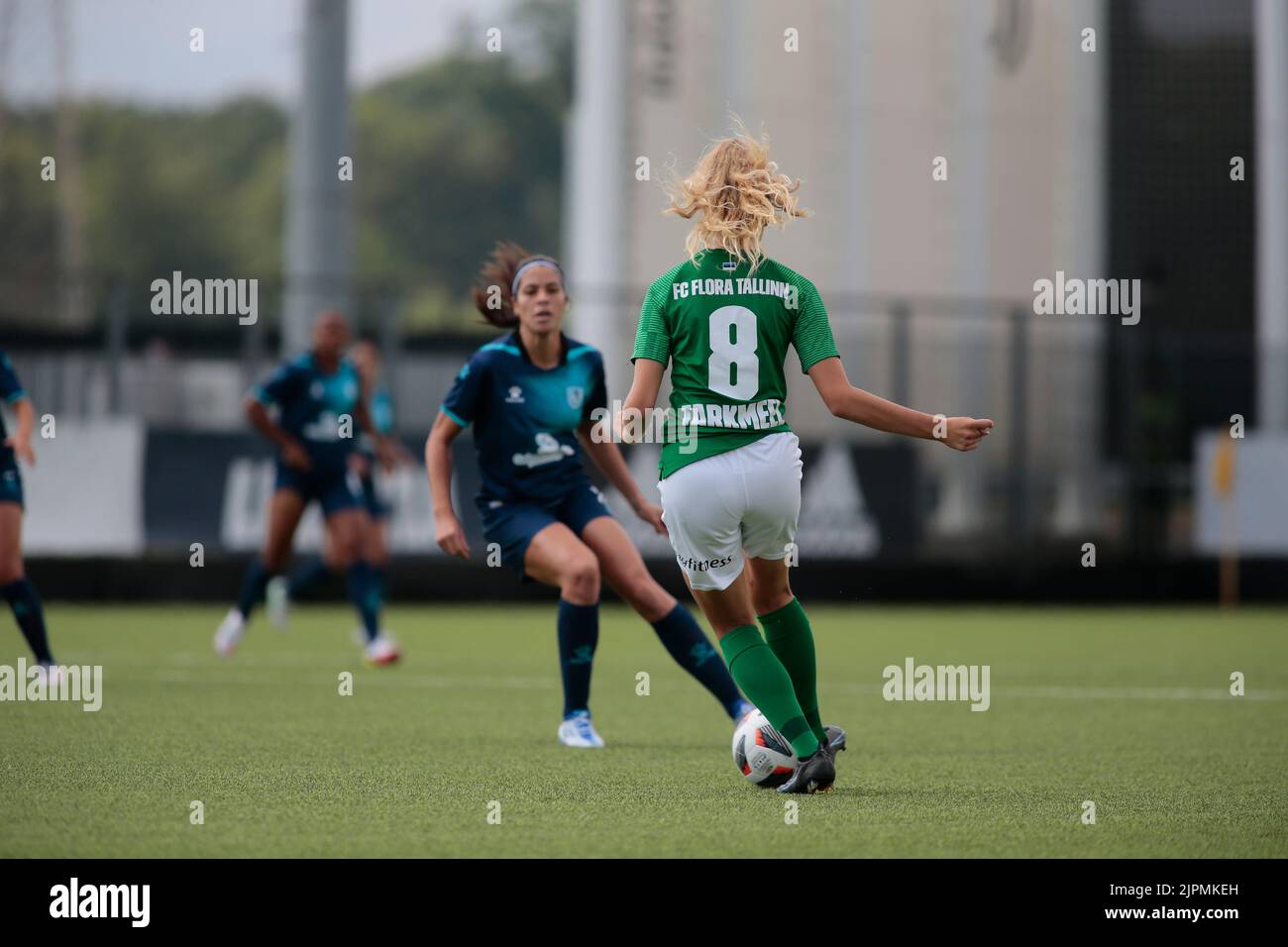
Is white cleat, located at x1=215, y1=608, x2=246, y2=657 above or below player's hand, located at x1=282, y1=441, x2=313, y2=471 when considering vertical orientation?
below

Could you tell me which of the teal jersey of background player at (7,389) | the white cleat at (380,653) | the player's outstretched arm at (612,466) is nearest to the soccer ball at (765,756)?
the player's outstretched arm at (612,466)

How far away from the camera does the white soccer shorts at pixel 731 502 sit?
20.0 feet

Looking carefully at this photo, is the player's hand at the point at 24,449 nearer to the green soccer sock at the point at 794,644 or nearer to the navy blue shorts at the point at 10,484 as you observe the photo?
the navy blue shorts at the point at 10,484

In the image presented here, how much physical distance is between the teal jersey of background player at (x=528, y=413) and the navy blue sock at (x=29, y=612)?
2923 millimetres

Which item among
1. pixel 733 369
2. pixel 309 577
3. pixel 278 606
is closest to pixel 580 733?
pixel 733 369

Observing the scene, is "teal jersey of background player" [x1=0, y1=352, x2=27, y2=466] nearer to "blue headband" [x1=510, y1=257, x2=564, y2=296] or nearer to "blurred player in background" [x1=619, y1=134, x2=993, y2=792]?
"blue headband" [x1=510, y1=257, x2=564, y2=296]

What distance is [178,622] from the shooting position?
17.2 m

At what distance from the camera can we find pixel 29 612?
31.9 ft

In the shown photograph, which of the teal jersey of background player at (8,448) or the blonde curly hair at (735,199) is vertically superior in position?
the blonde curly hair at (735,199)

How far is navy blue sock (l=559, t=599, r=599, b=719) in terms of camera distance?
8023mm

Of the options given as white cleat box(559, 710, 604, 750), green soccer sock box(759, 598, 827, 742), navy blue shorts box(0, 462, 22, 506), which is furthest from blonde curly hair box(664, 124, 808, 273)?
navy blue shorts box(0, 462, 22, 506)

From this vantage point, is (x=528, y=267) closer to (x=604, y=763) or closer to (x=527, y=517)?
(x=527, y=517)

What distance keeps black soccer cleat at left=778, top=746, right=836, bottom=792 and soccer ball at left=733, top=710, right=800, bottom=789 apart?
8 cm
